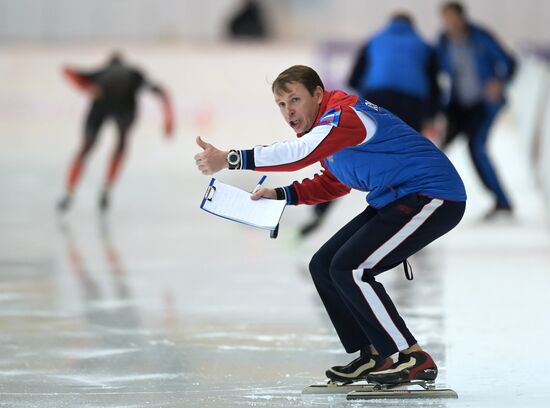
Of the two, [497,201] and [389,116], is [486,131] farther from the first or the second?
[389,116]

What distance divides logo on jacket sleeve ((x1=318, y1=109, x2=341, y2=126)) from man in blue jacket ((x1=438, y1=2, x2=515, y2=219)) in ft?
18.7

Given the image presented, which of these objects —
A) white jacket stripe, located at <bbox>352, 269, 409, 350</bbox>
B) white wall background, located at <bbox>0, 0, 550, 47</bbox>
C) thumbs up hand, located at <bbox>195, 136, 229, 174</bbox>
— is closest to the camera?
thumbs up hand, located at <bbox>195, 136, 229, 174</bbox>

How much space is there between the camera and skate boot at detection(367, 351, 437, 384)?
497 centimetres

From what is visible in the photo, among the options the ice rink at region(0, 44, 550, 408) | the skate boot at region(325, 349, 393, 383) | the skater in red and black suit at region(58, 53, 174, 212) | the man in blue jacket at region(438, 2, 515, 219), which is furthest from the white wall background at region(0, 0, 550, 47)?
the skate boot at region(325, 349, 393, 383)

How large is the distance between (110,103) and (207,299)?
196 inches

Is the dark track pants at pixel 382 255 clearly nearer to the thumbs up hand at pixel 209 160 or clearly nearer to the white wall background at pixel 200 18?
the thumbs up hand at pixel 209 160

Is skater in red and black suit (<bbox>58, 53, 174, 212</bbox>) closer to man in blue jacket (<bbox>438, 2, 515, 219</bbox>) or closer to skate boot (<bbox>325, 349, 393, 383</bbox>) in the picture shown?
man in blue jacket (<bbox>438, 2, 515, 219</bbox>)

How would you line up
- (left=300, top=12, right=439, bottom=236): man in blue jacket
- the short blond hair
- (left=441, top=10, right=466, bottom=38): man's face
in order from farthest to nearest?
(left=441, top=10, right=466, bottom=38): man's face
(left=300, top=12, right=439, bottom=236): man in blue jacket
the short blond hair

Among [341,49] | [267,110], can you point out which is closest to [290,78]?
[267,110]

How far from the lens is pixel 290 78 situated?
189 inches

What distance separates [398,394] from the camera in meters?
4.97

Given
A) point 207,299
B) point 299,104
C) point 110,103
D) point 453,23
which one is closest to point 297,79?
point 299,104

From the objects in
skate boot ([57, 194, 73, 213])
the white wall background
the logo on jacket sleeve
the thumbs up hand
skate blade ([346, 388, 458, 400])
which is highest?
the white wall background

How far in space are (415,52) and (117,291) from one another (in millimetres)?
3260
